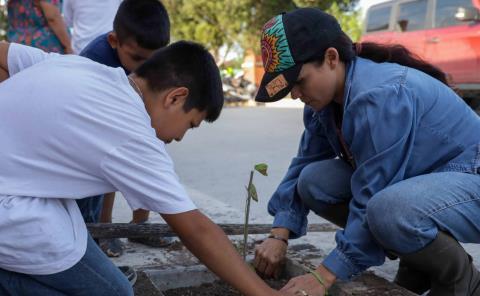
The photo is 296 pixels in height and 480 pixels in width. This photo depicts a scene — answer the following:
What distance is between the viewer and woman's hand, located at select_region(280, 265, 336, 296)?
1835 mm

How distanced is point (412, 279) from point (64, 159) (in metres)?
1.42

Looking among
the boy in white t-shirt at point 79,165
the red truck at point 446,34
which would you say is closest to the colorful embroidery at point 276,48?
the boy in white t-shirt at point 79,165

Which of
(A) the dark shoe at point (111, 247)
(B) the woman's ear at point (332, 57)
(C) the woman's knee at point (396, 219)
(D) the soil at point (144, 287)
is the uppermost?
(B) the woman's ear at point (332, 57)

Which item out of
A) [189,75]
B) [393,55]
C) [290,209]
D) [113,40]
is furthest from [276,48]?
[113,40]

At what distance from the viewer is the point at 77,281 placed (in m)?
1.58

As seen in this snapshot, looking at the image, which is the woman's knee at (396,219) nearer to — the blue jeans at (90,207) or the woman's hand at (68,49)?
the blue jeans at (90,207)

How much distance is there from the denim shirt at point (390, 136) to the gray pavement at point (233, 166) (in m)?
0.66

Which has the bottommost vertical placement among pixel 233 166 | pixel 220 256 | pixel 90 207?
pixel 233 166

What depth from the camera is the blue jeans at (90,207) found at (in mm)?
2525

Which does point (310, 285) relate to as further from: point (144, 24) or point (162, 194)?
point (144, 24)

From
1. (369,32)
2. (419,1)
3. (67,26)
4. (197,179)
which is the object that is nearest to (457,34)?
(419,1)

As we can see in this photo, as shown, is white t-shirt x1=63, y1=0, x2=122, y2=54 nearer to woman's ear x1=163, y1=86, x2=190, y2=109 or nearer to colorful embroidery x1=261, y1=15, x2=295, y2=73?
colorful embroidery x1=261, y1=15, x2=295, y2=73

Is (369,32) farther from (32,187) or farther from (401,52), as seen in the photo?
(32,187)

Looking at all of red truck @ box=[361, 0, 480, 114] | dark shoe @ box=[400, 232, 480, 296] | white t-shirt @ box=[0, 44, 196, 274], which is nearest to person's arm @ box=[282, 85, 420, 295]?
dark shoe @ box=[400, 232, 480, 296]
